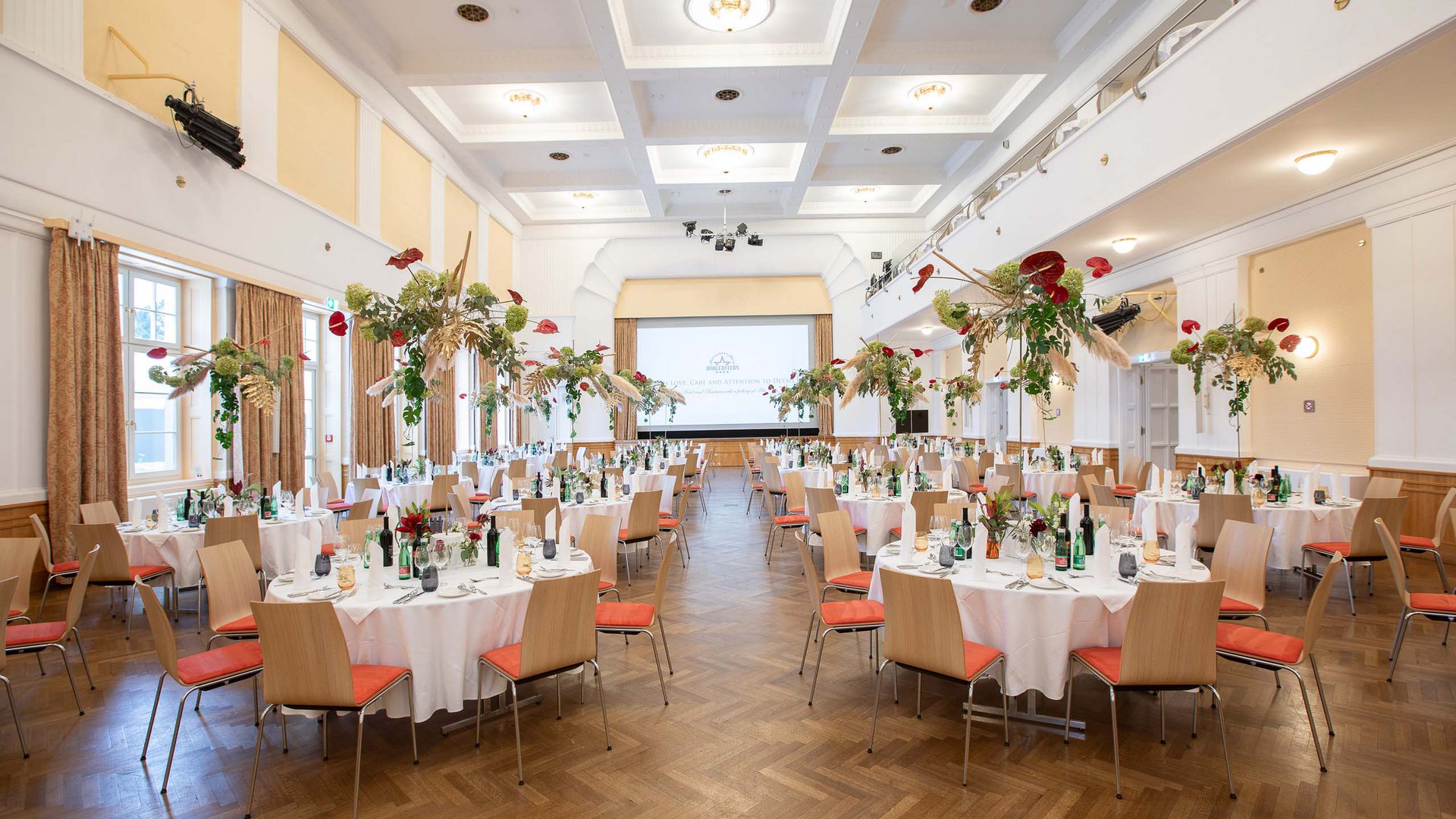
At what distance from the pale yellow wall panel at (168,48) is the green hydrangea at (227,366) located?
99.1 inches

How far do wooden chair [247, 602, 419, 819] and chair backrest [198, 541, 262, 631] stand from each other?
115 cm

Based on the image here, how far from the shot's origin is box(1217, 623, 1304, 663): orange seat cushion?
10.2 ft

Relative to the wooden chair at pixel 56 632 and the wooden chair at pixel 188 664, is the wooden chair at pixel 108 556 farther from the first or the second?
the wooden chair at pixel 188 664

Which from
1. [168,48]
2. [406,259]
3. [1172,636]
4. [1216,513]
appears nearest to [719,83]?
[168,48]

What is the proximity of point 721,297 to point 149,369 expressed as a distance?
14.0 m

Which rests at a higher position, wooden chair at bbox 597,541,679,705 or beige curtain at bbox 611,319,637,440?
beige curtain at bbox 611,319,637,440

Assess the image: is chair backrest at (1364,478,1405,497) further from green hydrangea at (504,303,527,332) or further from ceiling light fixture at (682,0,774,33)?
Answer: ceiling light fixture at (682,0,774,33)

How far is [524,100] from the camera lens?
11875mm

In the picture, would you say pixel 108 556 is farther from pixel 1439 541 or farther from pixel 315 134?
pixel 1439 541

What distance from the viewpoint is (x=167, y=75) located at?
666cm

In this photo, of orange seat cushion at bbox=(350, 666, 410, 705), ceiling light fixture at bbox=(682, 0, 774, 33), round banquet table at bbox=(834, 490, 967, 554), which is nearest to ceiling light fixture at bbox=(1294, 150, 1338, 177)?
round banquet table at bbox=(834, 490, 967, 554)

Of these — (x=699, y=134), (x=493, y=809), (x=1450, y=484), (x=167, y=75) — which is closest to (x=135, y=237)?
(x=167, y=75)

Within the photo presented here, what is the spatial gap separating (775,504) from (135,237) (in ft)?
27.0

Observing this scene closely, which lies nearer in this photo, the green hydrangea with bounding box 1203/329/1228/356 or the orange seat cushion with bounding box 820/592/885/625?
the orange seat cushion with bounding box 820/592/885/625
